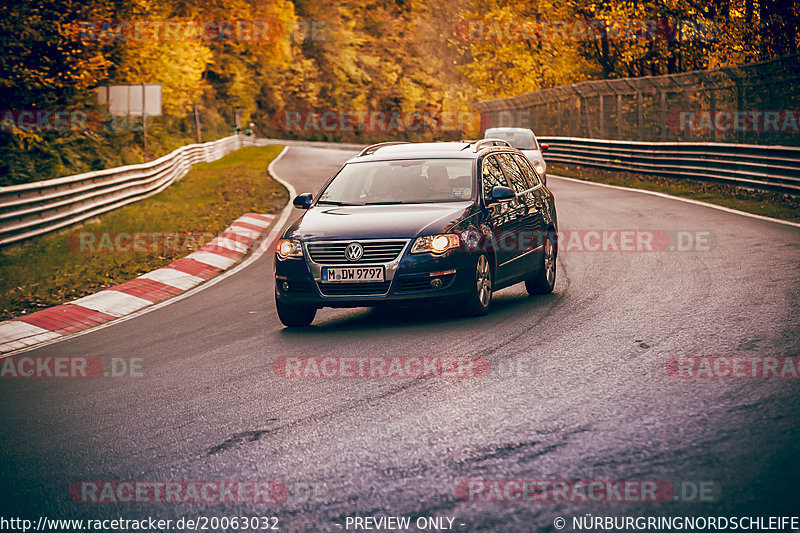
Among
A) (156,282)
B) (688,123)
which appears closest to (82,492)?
(156,282)

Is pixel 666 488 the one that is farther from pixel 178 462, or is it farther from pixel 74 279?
pixel 74 279

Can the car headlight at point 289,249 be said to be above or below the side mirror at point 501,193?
below

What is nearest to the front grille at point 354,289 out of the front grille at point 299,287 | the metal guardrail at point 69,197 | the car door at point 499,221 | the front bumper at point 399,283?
the front bumper at point 399,283

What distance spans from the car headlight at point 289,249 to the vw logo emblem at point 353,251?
0.48 m

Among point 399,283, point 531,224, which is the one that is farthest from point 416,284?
point 531,224

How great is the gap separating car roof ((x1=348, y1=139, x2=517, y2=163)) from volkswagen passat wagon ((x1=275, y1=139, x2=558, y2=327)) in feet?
0.04

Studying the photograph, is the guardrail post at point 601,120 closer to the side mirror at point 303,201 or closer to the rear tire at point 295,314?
the side mirror at point 303,201

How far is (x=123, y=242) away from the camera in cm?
1688

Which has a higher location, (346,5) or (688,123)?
(346,5)

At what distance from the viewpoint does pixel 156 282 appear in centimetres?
1364

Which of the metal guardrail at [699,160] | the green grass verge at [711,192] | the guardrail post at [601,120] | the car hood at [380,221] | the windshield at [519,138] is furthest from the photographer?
the guardrail post at [601,120]

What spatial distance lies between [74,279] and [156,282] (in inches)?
44.5

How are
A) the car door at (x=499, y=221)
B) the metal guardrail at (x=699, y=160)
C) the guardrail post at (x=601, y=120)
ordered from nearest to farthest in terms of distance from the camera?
the car door at (x=499, y=221) → the metal guardrail at (x=699, y=160) → the guardrail post at (x=601, y=120)

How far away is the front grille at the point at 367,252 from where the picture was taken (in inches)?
348
